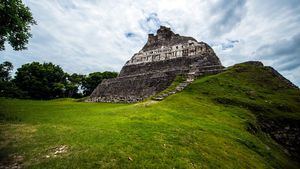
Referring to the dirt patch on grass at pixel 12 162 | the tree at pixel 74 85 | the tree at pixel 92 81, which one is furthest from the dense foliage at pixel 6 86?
the dirt patch on grass at pixel 12 162

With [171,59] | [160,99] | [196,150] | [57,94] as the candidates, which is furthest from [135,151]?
[57,94]

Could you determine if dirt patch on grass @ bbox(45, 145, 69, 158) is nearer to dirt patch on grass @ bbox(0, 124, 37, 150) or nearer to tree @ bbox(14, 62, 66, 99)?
dirt patch on grass @ bbox(0, 124, 37, 150)

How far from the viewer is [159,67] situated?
40.9 m

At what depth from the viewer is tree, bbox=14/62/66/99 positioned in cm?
5466

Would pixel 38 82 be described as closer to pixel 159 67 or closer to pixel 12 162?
pixel 159 67

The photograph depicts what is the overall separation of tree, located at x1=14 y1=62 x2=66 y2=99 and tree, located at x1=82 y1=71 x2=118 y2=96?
29.8 feet

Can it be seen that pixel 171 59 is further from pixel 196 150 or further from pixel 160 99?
pixel 196 150

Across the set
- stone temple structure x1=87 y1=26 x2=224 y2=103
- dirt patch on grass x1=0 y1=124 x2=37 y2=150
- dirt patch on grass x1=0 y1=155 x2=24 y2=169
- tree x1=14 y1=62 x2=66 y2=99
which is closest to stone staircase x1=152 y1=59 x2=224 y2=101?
stone temple structure x1=87 y1=26 x2=224 y2=103

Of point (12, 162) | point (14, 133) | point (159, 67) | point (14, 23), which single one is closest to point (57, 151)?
point (12, 162)

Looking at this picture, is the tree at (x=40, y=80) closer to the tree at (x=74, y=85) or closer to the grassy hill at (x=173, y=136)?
the tree at (x=74, y=85)

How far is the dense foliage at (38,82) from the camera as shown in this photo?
50.0 metres

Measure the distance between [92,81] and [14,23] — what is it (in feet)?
179

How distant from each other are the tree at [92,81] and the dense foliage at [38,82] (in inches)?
110

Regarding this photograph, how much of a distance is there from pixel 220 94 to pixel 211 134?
11.4 metres
